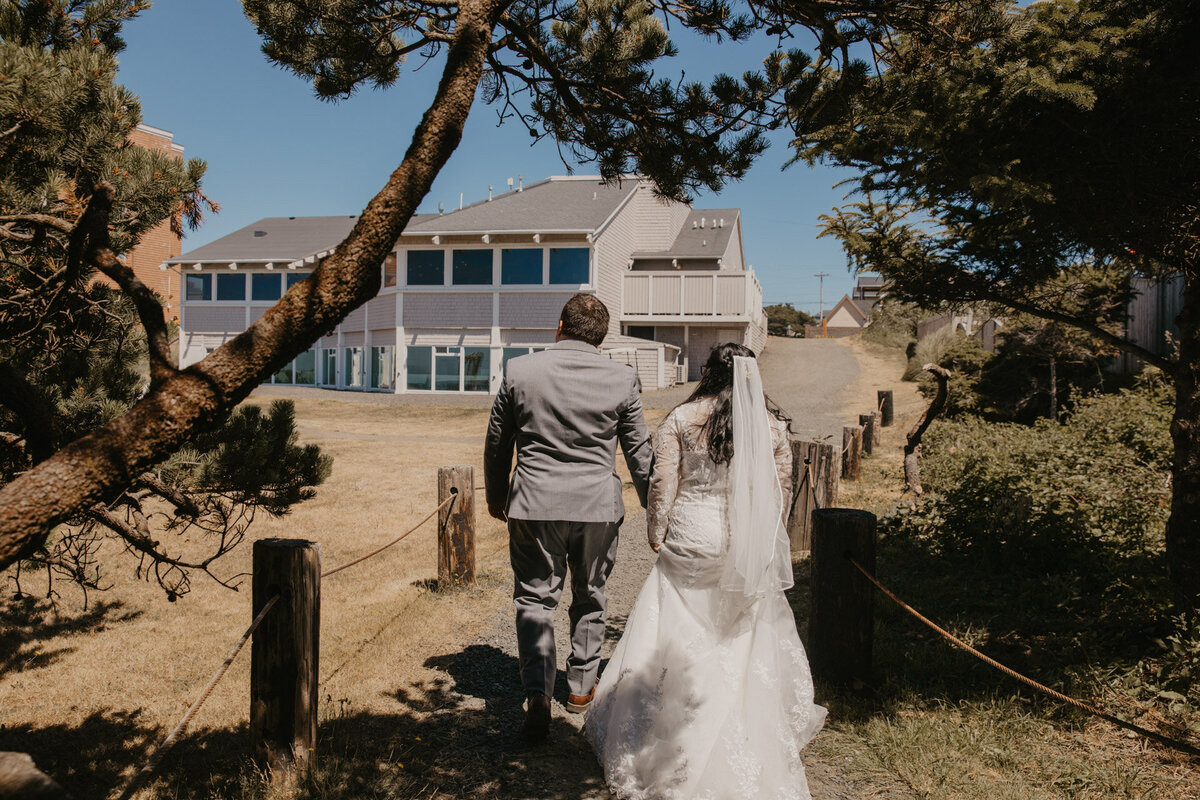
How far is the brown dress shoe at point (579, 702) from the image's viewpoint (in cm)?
400

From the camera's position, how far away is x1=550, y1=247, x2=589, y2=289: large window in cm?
2598

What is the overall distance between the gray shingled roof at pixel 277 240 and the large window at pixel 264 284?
0.82 m

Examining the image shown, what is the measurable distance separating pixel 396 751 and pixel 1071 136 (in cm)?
468

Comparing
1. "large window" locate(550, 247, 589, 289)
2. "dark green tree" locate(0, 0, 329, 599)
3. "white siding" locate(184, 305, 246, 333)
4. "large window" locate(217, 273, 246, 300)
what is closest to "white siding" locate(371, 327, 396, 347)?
"large window" locate(550, 247, 589, 289)

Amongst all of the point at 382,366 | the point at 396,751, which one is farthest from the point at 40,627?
the point at 382,366

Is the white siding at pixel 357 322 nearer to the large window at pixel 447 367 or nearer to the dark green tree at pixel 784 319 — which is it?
the large window at pixel 447 367

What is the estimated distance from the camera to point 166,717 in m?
4.93

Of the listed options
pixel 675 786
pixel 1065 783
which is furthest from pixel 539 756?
pixel 1065 783

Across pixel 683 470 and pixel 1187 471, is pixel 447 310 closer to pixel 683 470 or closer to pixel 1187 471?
pixel 683 470

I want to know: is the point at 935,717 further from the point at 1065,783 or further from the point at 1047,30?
the point at 1047,30

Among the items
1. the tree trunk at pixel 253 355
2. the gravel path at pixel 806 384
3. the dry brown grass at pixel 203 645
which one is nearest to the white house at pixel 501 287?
the gravel path at pixel 806 384

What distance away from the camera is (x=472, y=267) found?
87.2 ft

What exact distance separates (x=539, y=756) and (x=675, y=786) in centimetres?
74

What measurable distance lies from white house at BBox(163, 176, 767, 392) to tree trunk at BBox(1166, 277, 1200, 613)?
21.8 m
